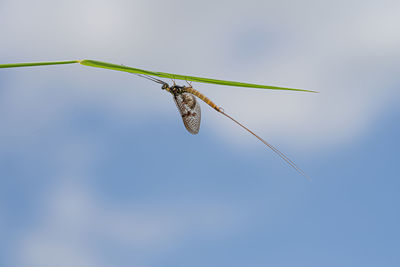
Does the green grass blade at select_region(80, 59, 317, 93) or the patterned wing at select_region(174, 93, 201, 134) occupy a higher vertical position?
the patterned wing at select_region(174, 93, 201, 134)

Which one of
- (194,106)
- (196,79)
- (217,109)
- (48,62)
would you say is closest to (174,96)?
(194,106)

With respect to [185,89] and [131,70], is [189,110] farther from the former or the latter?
[131,70]

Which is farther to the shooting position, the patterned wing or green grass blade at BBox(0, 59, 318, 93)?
the patterned wing

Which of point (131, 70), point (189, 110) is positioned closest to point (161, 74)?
point (131, 70)

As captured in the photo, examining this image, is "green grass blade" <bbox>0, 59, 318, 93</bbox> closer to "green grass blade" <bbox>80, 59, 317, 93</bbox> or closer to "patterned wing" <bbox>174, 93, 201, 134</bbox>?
"green grass blade" <bbox>80, 59, 317, 93</bbox>

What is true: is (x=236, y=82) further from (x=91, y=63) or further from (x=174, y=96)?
(x=174, y=96)

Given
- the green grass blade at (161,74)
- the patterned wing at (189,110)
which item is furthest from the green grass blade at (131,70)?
the patterned wing at (189,110)

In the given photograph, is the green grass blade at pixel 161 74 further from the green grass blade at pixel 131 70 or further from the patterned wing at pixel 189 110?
the patterned wing at pixel 189 110

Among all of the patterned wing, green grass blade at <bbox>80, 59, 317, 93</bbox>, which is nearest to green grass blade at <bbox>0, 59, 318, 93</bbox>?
green grass blade at <bbox>80, 59, 317, 93</bbox>
